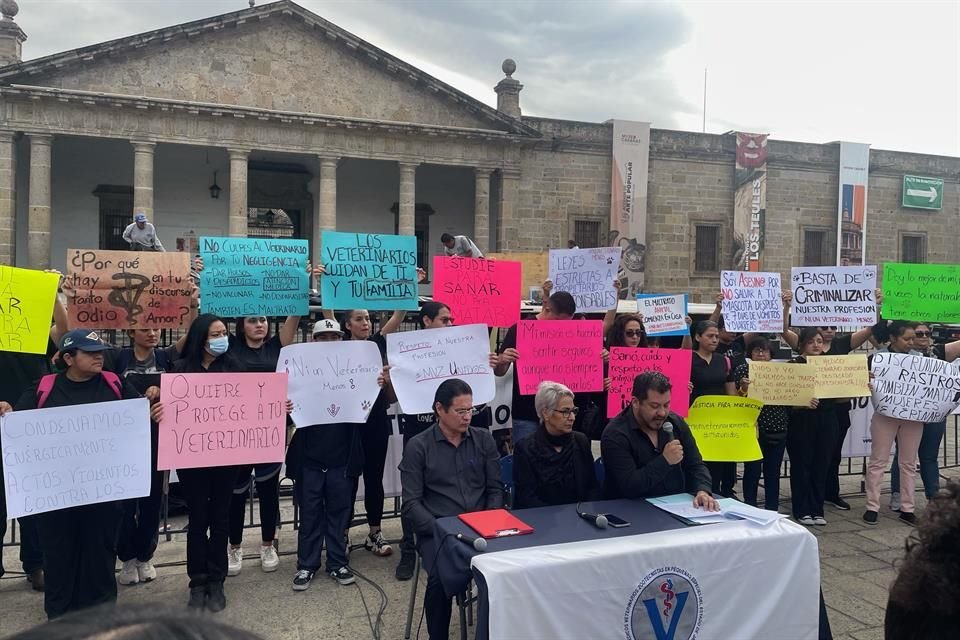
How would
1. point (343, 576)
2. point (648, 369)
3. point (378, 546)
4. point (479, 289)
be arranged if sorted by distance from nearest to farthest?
point (343, 576)
point (648, 369)
point (378, 546)
point (479, 289)

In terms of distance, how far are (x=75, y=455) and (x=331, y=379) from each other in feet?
5.35

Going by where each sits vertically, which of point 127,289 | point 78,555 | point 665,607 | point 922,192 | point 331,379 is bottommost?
point 78,555

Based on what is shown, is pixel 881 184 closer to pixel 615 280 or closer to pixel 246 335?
pixel 615 280

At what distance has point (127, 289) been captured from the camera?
16.3ft

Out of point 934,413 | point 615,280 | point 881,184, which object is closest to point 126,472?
point 615,280

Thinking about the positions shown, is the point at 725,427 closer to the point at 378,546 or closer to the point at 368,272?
the point at 378,546

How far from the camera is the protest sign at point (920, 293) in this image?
22.0ft

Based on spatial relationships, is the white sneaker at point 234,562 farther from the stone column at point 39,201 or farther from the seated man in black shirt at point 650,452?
the stone column at point 39,201

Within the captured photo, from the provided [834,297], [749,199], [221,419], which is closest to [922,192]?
[749,199]

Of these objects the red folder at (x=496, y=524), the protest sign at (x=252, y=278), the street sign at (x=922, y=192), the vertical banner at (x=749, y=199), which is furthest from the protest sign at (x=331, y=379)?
the street sign at (x=922, y=192)

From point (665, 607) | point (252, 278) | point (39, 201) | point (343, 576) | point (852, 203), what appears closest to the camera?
point (665, 607)

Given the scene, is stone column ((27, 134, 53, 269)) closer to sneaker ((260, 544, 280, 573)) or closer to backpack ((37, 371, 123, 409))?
sneaker ((260, 544, 280, 573))

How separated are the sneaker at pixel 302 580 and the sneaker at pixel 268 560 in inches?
14.9

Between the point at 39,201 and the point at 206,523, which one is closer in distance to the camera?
the point at 206,523
